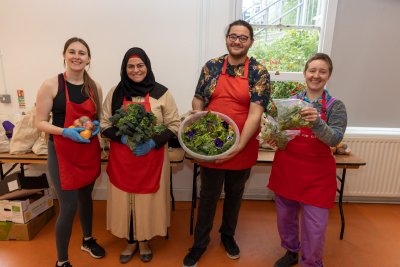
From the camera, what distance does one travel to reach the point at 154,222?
2176 mm

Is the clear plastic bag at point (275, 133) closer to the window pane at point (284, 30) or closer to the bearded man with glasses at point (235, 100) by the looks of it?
the bearded man with glasses at point (235, 100)

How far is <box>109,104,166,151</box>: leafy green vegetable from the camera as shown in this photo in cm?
183

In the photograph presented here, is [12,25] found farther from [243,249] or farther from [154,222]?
[243,249]

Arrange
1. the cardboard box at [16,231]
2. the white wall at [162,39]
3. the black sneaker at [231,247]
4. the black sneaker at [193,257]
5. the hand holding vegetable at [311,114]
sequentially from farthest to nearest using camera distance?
1. the white wall at [162,39]
2. the cardboard box at [16,231]
3. the black sneaker at [231,247]
4. the black sneaker at [193,257]
5. the hand holding vegetable at [311,114]

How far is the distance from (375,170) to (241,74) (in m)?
2.17

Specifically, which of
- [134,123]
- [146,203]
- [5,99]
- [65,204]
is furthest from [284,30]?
[5,99]

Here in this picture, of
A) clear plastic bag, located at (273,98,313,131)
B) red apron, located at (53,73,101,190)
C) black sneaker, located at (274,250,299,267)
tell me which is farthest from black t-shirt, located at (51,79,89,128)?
black sneaker, located at (274,250,299,267)

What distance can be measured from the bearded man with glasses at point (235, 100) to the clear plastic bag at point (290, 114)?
0.19 metres

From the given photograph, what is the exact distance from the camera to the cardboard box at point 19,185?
2512 mm

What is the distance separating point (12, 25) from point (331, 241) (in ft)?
12.0

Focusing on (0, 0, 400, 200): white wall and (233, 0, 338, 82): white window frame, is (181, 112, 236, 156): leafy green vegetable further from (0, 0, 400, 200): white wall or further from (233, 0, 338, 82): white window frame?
(233, 0, 338, 82): white window frame

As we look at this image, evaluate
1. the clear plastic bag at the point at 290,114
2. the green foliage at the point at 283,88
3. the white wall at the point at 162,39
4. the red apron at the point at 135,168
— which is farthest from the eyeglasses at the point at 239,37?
the green foliage at the point at 283,88

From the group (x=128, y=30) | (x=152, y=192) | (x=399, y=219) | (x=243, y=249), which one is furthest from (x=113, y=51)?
(x=399, y=219)

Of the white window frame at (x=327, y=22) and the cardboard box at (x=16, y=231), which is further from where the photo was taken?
the white window frame at (x=327, y=22)
